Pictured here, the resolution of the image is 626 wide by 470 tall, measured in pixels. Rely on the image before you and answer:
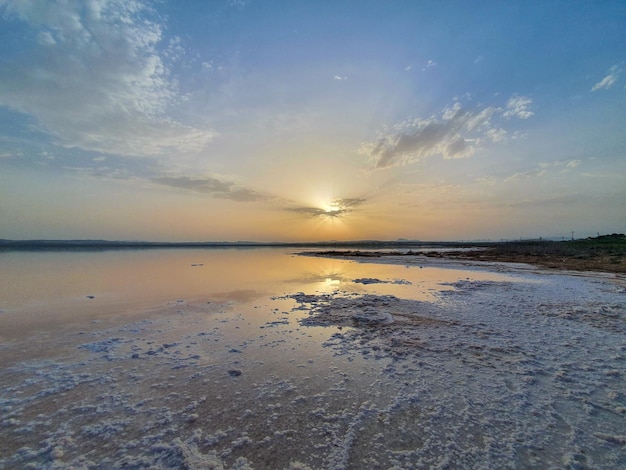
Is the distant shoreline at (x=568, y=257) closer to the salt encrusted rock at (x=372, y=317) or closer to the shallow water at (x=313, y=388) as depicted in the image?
the shallow water at (x=313, y=388)

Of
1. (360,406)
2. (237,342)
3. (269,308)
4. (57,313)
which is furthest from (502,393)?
(57,313)

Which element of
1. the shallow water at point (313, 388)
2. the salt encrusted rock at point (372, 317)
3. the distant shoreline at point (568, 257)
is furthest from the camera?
the distant shoreline at point (568, 257)

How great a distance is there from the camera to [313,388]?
5.48 m

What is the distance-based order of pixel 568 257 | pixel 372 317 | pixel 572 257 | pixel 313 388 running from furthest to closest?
pixel 568 257
pixel 572 257
pixel 372 317
pixel 313 388

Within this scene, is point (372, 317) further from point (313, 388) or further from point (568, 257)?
point (568, 257)

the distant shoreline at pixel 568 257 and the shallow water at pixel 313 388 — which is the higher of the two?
the distant shoreline at pixel 568 257

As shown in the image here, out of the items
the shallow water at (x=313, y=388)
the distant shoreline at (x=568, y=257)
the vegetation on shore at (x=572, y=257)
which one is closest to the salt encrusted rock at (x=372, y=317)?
the shallow water at (x=313, y=388)

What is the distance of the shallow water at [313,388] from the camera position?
149 inches

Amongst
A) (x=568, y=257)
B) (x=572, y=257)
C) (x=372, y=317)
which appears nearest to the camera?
(x=372, y=317)

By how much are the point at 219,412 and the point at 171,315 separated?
721 centimetres

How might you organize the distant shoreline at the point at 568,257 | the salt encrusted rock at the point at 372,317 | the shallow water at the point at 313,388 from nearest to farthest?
the shallow water at the point at 313,388, the salt encrusted rock at the point at 372,317, the distant shoreline at the point at 568,257

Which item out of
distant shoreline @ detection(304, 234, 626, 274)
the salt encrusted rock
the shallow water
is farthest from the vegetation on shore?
→ the salt encrusted rock

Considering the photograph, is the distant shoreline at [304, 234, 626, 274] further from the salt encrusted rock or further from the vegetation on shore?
the salt encrusted rock

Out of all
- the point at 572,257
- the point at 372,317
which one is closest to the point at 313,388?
the point at 372,317
